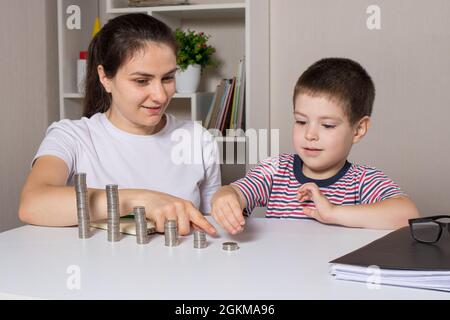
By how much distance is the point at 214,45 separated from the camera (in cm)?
295

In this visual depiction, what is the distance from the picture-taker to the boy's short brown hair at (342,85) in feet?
4.73

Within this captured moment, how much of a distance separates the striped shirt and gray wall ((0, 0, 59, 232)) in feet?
4.99

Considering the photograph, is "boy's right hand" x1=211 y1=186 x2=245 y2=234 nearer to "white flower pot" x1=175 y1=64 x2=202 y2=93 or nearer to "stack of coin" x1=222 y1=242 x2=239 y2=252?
"stack of coin" x1=222 y1=242 x2=239 y2=252

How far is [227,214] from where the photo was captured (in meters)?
1.08

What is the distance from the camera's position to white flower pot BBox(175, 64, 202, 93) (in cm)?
269

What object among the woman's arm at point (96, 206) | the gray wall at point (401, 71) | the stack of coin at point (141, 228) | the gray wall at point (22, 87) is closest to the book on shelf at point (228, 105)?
the gray wall at point (401, 71)

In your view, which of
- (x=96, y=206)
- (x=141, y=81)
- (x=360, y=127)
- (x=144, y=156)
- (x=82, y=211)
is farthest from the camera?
(x=144, y=156)

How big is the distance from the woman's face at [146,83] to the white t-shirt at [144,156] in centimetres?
9

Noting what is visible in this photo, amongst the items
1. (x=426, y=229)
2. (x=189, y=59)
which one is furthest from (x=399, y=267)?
(x=189, y=59)

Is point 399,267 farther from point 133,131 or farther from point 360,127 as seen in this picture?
point 133,131

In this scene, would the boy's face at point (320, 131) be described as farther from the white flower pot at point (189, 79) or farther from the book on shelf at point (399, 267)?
the white flower pot at point (189, 79)

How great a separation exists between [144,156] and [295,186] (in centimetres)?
46

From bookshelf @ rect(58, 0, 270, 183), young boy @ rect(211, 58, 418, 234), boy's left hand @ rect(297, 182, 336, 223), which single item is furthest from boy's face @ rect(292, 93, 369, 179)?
bookshelf @ rect(58, 0, 270, 183)
